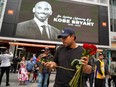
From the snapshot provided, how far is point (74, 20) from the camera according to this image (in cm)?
2014

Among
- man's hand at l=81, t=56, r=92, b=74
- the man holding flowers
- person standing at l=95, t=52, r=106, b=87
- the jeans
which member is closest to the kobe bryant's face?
the jeans

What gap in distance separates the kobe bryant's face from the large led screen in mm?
116

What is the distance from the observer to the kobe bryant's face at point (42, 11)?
19.0 meters

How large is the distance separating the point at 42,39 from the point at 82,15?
445cm

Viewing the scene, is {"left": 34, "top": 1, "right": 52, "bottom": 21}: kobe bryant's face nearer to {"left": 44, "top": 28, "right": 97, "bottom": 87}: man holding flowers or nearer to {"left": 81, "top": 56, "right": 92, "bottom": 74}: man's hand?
{"left": 44, "top": 28, "right": 97, "bottom": 87}: man holding flowers

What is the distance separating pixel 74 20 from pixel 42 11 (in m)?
3.03

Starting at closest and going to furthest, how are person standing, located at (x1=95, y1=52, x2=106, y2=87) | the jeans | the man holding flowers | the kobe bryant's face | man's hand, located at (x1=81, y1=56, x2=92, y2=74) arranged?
man's hand, located at (x1=81, y1=56, x2=92, y2=74) < the man holding flowers < person standing, located at (x1=95, y1=52, x2=106, y2=87) < the jeans < the kobe bryant's face

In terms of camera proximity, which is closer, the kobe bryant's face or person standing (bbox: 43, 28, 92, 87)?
person standing (bbox: 43, 28, 92, 87)

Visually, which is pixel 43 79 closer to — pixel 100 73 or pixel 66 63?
pixel 100 73

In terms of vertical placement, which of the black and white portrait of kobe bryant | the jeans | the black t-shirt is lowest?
the jeans

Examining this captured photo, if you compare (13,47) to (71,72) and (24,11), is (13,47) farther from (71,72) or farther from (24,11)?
(71,72)

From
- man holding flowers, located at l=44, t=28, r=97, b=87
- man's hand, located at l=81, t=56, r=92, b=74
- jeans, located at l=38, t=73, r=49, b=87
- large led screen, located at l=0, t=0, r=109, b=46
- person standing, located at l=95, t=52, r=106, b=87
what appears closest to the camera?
man's hand, located at l=81, t=56, r=92, b=74

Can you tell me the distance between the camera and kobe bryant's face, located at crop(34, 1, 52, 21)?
19.0 meters

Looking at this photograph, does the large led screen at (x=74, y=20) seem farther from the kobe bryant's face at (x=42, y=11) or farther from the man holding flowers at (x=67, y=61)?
the man holding flowers at (x=67, y=61)
